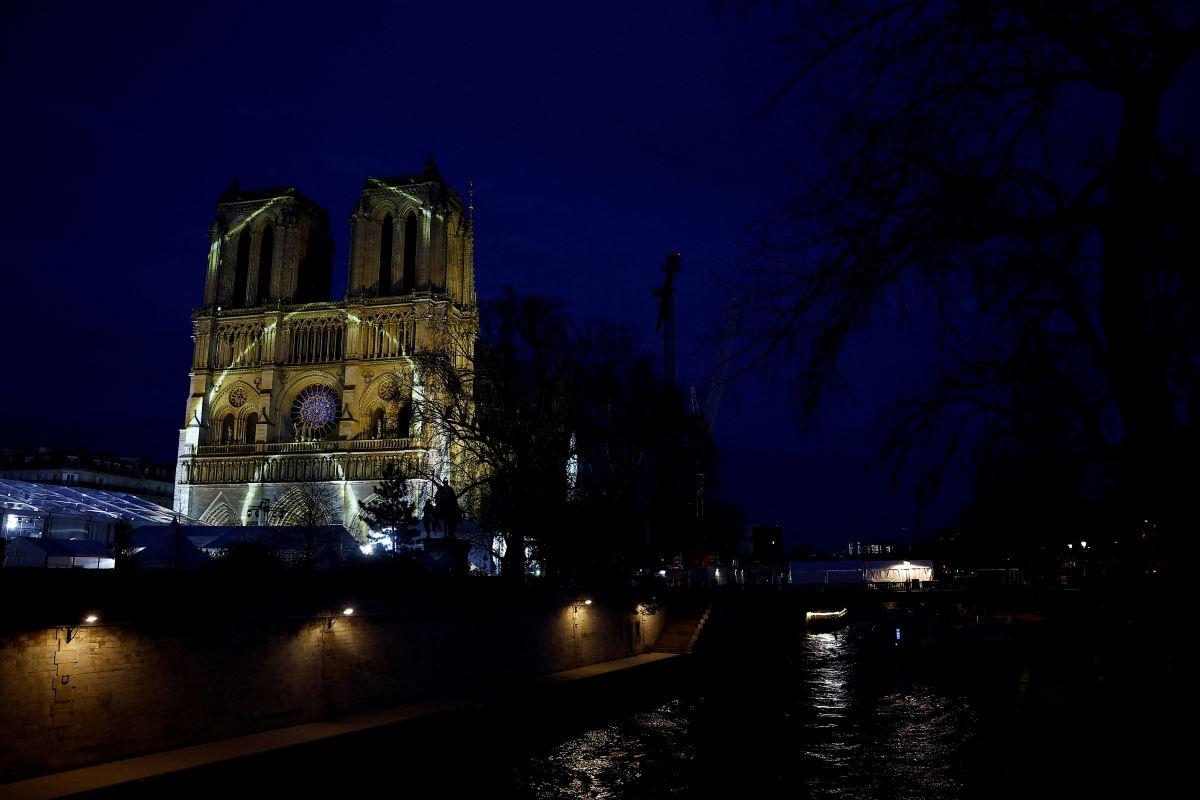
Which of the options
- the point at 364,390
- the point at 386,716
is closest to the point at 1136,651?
the point at 386,716

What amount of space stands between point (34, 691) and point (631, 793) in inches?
365

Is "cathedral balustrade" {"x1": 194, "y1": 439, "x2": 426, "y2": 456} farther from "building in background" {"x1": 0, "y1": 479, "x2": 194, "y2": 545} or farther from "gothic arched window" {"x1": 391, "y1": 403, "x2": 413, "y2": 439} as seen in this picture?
"building in background" {"x1": 0, "y1": 479, "x2": 194, "y2": 545}

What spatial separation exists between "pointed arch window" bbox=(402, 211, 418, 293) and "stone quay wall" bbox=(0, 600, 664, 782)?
127 feet

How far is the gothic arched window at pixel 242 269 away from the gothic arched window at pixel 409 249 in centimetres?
1127

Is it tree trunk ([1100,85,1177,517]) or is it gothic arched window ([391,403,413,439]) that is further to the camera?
gothic arched window ([391,403,413,439])

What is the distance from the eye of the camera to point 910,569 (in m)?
67.3

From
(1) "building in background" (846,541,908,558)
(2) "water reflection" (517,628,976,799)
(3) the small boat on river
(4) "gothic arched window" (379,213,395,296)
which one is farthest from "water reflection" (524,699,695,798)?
(1) "building in background" (846,541,908,558)

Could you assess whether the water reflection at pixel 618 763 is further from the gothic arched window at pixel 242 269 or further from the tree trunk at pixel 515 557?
the gothic arched window at pixel 242 269

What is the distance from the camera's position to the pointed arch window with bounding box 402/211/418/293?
60375mm

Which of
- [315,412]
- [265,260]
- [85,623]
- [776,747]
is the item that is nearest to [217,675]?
[85,623]

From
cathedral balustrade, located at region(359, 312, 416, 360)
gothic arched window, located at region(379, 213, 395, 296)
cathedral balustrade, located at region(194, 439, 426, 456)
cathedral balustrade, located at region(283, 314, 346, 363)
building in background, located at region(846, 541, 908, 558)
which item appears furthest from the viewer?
building in background, located at region(846, 541, 908, 558)

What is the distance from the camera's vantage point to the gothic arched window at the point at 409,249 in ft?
198

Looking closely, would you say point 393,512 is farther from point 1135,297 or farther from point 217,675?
point 1135,297

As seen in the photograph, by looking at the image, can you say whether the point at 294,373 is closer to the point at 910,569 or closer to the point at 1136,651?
the point at 910,569
